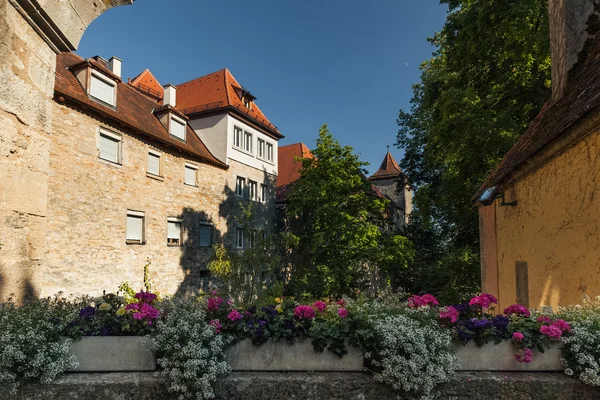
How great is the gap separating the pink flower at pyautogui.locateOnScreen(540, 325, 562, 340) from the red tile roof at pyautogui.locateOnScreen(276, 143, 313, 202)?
22.1 metres

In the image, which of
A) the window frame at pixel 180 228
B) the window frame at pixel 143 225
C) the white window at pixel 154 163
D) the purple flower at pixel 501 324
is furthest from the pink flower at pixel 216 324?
the window frame at pixel 180 228

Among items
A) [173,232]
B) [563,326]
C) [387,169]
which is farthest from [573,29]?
[387,169]

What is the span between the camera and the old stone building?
4.45m

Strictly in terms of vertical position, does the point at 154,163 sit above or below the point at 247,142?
below

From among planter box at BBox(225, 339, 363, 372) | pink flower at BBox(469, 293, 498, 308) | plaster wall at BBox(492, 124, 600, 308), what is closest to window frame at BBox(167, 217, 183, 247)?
plaster wall at BBox(492, 124, 600, 308)

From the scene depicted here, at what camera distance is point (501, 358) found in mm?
2650

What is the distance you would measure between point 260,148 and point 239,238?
547 cm

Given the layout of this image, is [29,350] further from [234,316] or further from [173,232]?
[173,232]

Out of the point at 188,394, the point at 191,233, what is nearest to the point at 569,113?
the point at 188,394

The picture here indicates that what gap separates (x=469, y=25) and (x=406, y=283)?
20.8 meters

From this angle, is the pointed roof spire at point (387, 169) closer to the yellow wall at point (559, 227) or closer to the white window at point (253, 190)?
the white window at point (253, 190)

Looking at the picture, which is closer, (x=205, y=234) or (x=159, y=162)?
(x=159, y=162)

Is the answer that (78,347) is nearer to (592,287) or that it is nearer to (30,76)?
(30,76)

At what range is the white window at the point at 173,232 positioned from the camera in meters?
15.9
